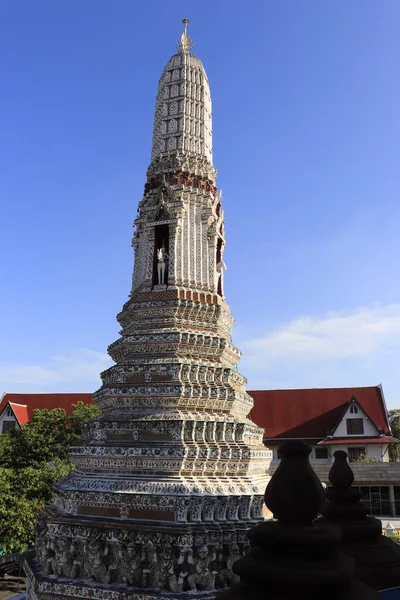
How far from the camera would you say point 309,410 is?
106 feet

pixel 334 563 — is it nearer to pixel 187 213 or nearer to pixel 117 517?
pixel 117 517

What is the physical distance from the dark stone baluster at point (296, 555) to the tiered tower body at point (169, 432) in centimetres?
791

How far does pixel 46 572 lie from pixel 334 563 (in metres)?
10.4

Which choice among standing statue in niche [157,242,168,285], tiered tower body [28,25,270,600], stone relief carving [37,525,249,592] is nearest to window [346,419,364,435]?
tiered tower body [28,25,270,600]

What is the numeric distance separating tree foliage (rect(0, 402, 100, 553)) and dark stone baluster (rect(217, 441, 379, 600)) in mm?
12463

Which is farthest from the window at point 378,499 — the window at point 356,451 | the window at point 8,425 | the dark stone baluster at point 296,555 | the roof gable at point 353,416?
the dark stone baluster at point 296,555

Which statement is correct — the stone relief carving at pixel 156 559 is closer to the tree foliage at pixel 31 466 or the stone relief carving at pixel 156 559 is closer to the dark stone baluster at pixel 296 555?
the tree foliage at pixel 31 466

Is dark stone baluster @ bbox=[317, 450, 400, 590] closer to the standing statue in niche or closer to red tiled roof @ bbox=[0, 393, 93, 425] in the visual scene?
the standing statue in niche

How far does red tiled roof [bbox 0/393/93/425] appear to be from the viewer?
35263mm

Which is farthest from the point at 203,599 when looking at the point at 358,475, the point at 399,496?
the point at 399,496

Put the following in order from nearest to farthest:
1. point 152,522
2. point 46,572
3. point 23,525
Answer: point 152,522, point 46,572, point 23,525

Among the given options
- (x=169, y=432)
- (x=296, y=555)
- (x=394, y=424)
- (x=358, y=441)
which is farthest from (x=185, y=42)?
(x=394, y=424)

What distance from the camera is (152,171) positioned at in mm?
16219

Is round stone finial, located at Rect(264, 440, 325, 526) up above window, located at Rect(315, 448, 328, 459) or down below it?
above
